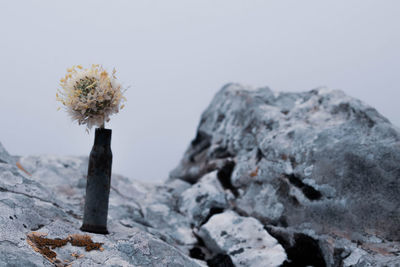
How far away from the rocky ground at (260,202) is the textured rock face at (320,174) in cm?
2

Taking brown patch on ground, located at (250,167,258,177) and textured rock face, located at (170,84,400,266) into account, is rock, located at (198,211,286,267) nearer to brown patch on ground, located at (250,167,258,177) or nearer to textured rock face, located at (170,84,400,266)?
textured rock face, located at (170,84,400,266)

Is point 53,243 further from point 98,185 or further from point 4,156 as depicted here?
point 4,156

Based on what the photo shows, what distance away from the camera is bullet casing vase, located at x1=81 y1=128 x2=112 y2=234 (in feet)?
14.9

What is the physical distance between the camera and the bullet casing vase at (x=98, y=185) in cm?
453

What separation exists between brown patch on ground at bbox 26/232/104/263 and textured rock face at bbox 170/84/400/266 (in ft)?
9.62

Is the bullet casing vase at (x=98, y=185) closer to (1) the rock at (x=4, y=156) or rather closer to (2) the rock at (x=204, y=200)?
(1) the rock at (x=4, y=156)

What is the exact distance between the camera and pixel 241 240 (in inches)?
221

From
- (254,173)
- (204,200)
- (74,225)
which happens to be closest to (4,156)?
(74,225)

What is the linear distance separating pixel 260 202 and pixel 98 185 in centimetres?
295

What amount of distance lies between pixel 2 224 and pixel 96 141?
4.73ft

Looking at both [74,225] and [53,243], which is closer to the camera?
[53,243]

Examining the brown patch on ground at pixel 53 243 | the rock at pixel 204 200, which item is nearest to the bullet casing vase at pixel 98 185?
the brown patch on ground at pixel 53 243

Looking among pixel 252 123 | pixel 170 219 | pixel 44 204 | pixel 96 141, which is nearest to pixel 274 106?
pixel 252 123

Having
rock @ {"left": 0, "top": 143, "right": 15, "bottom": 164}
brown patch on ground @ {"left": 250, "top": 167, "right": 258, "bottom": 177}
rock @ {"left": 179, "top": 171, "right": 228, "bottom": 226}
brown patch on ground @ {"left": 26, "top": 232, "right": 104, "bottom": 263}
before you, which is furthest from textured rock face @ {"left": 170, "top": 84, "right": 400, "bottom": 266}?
rock @ {"left": 0, "top": 143, "right": 15, "bottom": 164}
